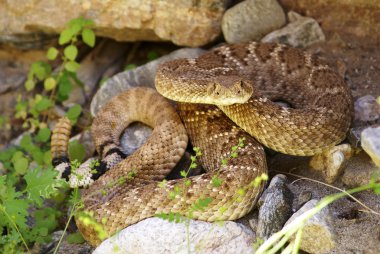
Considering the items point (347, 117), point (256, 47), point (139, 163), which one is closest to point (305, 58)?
point (256, 47)

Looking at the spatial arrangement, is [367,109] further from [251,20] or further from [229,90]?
[251,20]

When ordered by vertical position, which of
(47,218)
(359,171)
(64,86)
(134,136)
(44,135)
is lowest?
(47,218)

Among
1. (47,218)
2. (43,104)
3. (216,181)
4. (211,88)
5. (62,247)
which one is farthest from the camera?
(43,104)

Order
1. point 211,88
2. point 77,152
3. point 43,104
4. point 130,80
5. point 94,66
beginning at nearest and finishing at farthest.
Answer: point 211,88, point 77,152, point 130,80, point 43,104, point 94,66

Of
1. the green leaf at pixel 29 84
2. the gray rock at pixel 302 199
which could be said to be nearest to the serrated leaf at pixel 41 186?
the gray rock at pixel 302 199

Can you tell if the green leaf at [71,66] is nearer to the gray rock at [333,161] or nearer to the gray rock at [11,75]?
the gray rock at [11,75]

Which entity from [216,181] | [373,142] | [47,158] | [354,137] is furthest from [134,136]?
[373,142]

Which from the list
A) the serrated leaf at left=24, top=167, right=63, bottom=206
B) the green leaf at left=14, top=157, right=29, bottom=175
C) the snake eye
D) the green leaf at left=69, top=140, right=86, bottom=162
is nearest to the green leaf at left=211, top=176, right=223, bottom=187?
the snake eye

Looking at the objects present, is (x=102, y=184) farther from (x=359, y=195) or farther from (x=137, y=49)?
(x=137, y=49)
